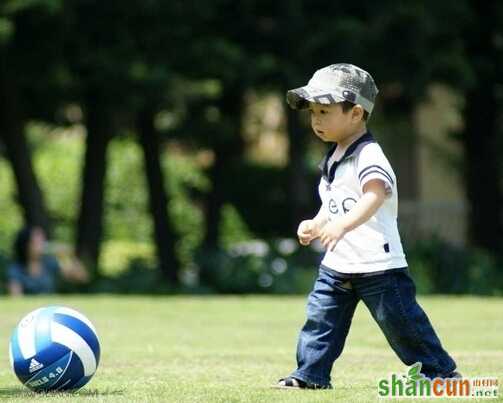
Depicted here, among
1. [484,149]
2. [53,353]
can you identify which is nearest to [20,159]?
[484,149]

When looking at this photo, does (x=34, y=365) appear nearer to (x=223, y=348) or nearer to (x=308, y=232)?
(x=308, y=232)

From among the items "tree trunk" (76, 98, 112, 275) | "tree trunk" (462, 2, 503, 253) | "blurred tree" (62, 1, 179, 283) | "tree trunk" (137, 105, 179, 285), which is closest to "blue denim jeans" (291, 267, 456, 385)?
"blurred tree" (62, 1, 179, 283)

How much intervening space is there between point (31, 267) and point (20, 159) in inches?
117

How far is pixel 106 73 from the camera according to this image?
19.4 m

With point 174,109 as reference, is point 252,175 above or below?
below

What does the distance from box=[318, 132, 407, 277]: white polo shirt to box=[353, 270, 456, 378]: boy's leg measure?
3.6 inches

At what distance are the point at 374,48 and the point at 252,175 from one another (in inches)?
541

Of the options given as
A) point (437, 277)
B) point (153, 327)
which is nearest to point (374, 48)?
point (437, 277)

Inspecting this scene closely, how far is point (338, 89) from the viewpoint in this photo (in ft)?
24.4

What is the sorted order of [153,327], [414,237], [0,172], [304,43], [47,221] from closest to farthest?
[153,327]
[304,43]
[47,221]
[414,237]
[0,172]

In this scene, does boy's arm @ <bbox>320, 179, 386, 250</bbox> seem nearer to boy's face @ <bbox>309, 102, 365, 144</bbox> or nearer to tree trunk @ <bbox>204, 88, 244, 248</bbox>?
boy's face @ <bbox>309, 102, 365, 144</bbox>

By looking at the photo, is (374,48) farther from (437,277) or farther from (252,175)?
(252,175)

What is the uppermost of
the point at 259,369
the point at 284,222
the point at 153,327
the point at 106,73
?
the point at 106,73

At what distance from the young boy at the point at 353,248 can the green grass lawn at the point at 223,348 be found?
328 millimetres
